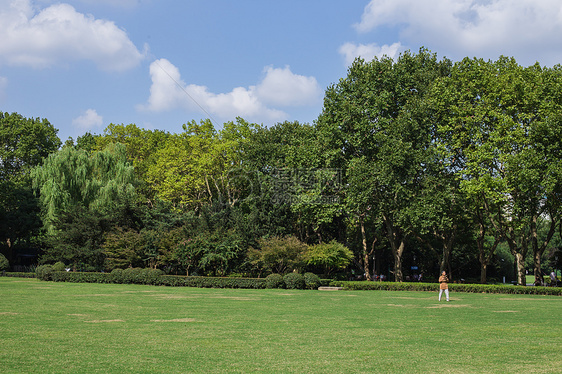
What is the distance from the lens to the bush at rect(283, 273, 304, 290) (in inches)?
1396

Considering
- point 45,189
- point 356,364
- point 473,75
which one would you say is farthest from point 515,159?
point 45,189

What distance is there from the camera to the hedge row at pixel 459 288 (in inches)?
1246

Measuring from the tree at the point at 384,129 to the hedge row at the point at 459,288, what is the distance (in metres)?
4.29

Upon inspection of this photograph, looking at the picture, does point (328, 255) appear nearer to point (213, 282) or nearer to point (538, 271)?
point (213, 282)

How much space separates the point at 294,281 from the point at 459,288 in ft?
36.0

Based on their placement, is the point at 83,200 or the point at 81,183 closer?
the point at 83,200

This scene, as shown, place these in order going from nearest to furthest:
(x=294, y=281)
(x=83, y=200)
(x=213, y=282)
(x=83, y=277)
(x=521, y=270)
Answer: (x=294, y=281)
(x=521, y=270)
(x=213, y=282)
(x=83, y=277)
(x=83, y=200)

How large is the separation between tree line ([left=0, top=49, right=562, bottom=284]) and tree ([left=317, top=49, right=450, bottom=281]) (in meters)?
0.12

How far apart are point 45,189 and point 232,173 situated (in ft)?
59.1

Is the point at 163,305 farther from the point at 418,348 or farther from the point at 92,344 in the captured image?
the point at 418,348

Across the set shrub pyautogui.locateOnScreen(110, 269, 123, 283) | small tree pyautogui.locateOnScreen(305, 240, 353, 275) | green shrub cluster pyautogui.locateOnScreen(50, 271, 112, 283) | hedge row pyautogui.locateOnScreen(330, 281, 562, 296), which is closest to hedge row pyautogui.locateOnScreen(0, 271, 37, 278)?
green shrub cluster pyautogui.locateOnScreen(50, 271, 112, 283)

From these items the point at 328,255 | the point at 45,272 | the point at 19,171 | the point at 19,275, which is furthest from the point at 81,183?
the point at 328,255

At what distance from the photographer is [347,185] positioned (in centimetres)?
4131

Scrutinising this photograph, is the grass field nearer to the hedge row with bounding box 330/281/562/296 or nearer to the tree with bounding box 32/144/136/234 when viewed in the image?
the hedge row with bounding box 330/281/562/296
